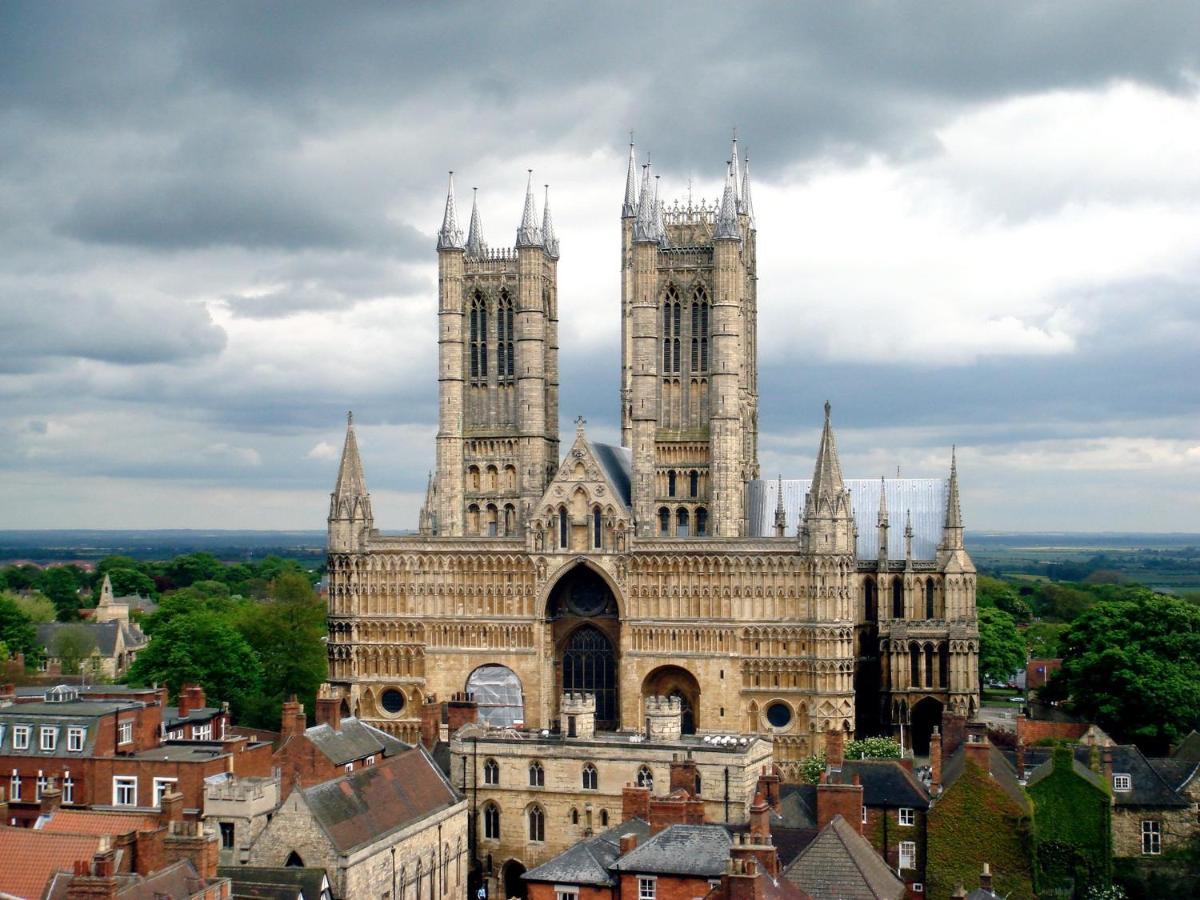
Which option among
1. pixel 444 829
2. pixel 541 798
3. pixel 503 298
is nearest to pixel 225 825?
pixel 444 829

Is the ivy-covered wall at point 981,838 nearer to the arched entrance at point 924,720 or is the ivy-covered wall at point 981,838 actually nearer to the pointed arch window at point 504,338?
the arched entrance at point 924,720

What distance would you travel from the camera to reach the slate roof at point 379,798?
178 ft

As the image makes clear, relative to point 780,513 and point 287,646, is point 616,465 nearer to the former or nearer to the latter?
point 780,513

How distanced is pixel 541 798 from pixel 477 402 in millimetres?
40471

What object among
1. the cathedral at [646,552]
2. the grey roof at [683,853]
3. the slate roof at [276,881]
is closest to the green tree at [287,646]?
the cathedral at [646,552]

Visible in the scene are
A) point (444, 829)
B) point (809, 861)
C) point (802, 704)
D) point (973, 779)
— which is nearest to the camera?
point (809, 861)

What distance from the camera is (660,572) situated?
94.9 meters

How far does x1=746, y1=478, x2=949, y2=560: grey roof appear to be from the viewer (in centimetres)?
10319

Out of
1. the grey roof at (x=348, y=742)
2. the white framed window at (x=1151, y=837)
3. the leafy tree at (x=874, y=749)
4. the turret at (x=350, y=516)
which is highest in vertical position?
the turret at (x=350, y=516)

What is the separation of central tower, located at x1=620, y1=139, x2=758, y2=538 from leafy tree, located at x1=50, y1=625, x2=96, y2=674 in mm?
48662

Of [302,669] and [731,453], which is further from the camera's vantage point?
[302,669]

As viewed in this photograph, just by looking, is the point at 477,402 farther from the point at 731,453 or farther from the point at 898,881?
the point at 898,881

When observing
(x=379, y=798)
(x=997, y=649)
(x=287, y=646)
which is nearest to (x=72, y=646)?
(x=287, y=646)

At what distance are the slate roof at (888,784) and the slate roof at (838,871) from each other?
7.66m
